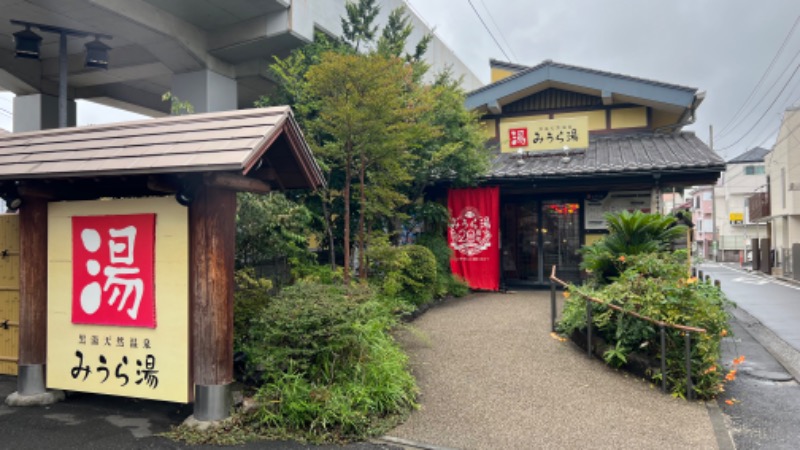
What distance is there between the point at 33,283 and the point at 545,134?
1193 cm

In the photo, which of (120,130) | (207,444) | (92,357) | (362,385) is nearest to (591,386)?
(362,385)

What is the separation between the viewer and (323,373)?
5.07 m

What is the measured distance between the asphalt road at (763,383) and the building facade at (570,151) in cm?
366

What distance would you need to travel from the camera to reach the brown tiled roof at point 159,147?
4332 mm

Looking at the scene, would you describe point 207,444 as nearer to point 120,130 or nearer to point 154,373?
point 154,373

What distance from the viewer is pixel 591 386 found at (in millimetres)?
5832

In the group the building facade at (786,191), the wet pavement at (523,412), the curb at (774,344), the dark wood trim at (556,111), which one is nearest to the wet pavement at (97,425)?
the wet pavement at (523,412)

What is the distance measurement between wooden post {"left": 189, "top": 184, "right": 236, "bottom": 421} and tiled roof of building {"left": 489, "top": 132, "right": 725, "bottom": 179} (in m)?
8.75

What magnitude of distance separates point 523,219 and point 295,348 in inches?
392

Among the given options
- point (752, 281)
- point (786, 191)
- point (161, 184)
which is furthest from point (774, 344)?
point (786, 191)

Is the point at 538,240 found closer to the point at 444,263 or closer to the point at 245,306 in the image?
the point at 444,263

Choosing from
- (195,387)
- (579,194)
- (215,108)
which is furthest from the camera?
(579,194)

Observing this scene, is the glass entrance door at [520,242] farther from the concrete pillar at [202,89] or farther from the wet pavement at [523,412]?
the concrete pillar at [202,89]

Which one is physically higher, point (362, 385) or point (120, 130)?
point (120, 130)
